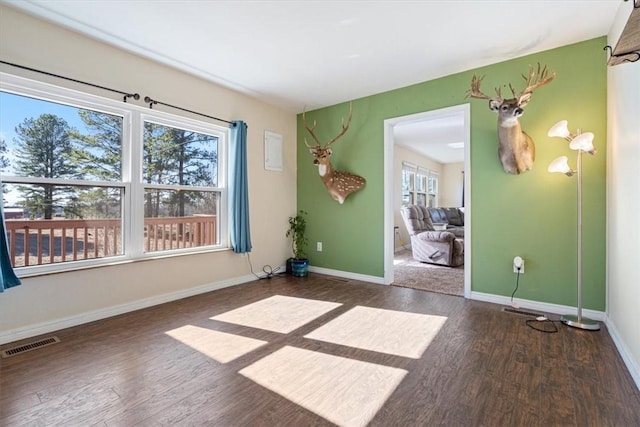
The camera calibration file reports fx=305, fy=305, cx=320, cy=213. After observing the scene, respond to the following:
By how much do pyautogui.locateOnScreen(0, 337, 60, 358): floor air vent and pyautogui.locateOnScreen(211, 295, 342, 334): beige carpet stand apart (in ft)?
3.91

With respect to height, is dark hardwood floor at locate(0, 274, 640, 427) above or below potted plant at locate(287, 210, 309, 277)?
below

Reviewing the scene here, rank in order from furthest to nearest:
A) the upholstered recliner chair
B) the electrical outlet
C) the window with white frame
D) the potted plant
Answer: the window with white frame, the upholstered recliner chair, the potted plant, the electrical outlet

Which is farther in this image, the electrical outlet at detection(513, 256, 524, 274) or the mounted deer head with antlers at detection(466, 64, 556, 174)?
the electrical outlet at detection(513, 256, 524, 274)

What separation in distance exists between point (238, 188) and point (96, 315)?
6.44 ft

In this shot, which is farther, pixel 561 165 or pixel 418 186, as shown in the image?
pixel 418 186

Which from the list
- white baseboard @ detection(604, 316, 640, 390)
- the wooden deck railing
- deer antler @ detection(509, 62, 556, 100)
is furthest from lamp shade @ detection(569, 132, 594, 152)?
the wooden deck railing

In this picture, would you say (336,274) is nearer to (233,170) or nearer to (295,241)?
(295,241)

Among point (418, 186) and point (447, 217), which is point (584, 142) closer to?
point (447, 217)

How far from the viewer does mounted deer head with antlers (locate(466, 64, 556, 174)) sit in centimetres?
287

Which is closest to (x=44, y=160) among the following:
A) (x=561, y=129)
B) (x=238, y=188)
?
(x=238, y=188)

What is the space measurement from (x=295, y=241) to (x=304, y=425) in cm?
362

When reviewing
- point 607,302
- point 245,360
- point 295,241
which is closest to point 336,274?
point 295,241

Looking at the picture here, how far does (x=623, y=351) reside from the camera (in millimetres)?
2100

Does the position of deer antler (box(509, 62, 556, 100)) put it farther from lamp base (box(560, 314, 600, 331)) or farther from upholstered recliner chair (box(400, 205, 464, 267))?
upholstered recliner chair (box(400, 205, 464, 267))
